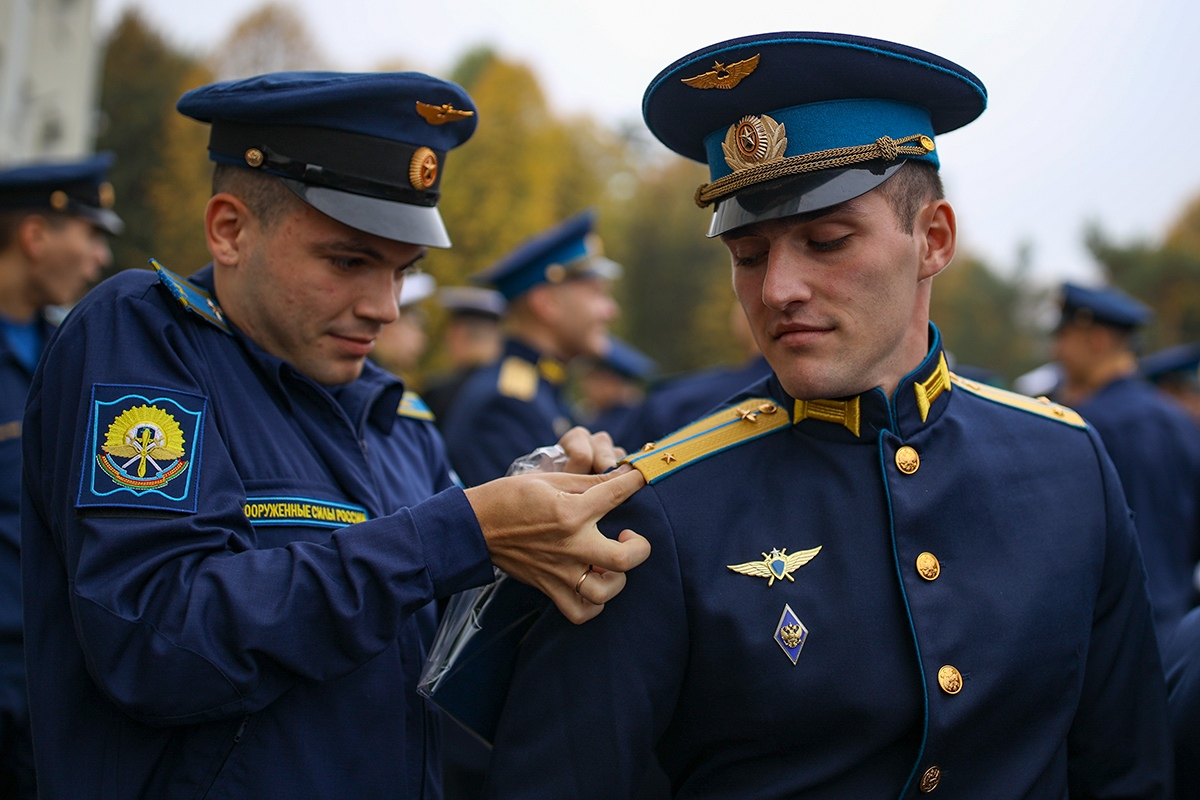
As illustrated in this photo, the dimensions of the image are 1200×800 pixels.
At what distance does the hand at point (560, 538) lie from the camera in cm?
196

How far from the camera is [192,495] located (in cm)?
193

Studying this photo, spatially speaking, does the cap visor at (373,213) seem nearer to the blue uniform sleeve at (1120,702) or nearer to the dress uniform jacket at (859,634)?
the dress uniform jacket at (859,634)

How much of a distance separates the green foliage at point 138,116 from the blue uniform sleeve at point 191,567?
2627cm

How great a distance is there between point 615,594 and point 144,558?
34.6 inches

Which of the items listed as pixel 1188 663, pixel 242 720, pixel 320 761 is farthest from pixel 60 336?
pixel 1188 663

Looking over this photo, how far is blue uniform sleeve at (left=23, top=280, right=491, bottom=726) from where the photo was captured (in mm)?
1819

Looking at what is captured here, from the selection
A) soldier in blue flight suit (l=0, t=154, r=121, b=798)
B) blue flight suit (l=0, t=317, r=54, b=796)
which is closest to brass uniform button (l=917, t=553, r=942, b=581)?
blue flight suit (l=0, t=317, r=54, b=796)

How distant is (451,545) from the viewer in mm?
2014

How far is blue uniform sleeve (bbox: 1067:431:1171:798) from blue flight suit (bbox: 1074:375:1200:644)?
3549 mm

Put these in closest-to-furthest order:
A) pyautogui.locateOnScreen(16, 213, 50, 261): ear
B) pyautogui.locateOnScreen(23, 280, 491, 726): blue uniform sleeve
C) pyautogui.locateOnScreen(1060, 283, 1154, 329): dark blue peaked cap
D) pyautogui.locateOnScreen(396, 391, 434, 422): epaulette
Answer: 1. pyautogui.locateOnScreen(23, 280, 491, 726): blue uniform sleeve
2. pyautogui.locateOnScreen(396, 391, 434, 422): epaulette
3. pyautogui.locateOnScreen(16, 213, 50, 261): ear
4. pyautogui.locateOnScreen(1060, 283, 1154, 329): dark blue peaked cap

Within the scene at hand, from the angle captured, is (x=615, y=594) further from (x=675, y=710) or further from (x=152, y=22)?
(x=152, y=22)

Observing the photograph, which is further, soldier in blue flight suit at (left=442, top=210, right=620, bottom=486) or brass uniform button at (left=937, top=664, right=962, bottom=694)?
soldier in blue flight suit at (left=442, top=210, right=620, bottom=486)

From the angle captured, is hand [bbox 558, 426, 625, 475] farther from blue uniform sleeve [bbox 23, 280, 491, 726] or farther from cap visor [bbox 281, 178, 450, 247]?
cap visor [bbox 281, 178, 450, 247]

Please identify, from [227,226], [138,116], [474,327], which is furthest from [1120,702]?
[138,116]
